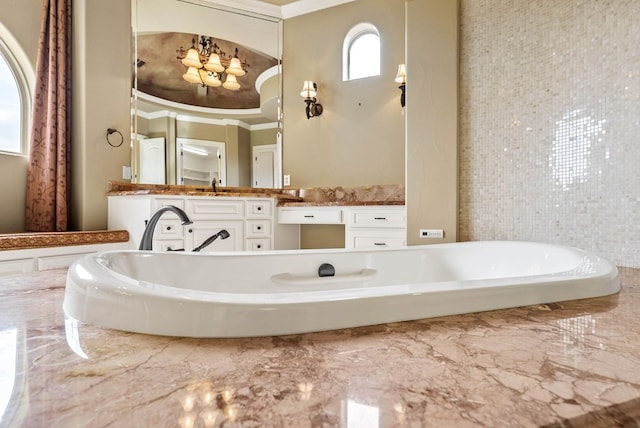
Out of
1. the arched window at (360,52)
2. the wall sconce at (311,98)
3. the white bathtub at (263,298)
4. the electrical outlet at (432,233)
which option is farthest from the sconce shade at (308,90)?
the white bathtub at (263,298)

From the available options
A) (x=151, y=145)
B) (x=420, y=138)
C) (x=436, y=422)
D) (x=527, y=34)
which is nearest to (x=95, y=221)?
(x=151, y=145)

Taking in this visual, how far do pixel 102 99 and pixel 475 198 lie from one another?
2778 millimetres

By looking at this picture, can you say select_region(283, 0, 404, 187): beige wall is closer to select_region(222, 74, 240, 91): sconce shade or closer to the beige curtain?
select_region(222, 74, 240, 91): sconce shade

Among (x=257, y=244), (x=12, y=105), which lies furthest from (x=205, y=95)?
(x=257, y=244)

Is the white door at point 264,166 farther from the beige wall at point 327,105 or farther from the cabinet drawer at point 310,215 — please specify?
the cabinet drawer at point 310,215

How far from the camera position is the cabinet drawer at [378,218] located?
242 centimetres

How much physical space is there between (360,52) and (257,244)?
2113 mm

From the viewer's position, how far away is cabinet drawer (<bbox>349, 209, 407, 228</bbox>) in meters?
2.42

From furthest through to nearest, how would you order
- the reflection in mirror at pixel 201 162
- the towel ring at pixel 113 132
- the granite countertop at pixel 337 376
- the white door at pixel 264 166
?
1. the white door at pixel 264 166
2. the reflection in mirror at pixel 201 162
3. the towel ring at pixel 113 132
4. the granite countertop at pixel 337 376

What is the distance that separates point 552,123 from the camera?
5.17ft

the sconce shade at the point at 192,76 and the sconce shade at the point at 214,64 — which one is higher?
the sconce shade at the point at 214,64

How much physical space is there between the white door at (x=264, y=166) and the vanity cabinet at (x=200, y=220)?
0.54 meters

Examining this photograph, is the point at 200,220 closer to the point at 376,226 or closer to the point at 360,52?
the point at 376,226

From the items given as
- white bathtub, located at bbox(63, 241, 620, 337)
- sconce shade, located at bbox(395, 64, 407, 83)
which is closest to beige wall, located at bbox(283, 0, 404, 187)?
sconce shade, located at bbox(395, 64, 407, 83)
